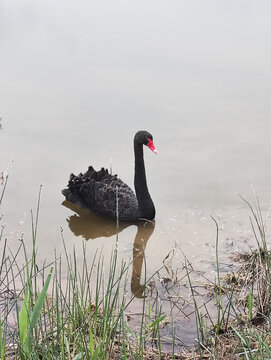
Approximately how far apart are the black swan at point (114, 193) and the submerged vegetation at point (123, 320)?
908 mm

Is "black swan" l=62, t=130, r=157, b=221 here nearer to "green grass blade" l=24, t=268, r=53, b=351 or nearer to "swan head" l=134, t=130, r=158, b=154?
"swan head" l=134, t=130, r=158, b=154

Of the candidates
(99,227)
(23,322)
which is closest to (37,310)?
(23,322)

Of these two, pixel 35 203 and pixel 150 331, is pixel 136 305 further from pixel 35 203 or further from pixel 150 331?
pixel 35 203

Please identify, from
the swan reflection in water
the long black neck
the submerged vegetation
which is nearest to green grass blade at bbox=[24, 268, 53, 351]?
the submerged vegetation

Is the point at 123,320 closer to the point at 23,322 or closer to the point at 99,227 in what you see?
the point at 23,322

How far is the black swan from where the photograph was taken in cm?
428

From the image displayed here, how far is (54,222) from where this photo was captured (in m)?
4.23

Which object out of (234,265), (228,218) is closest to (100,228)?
(228,218)

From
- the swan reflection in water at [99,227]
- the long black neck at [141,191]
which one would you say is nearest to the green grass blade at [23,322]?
the swan reflection in water at [99,227]

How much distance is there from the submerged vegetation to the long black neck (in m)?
0.82

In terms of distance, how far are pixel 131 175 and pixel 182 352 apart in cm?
280

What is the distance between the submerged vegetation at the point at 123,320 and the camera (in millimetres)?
1708

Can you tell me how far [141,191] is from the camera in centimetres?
431

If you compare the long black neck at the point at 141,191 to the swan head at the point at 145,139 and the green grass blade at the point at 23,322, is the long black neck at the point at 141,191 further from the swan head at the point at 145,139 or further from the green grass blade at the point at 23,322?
the green grass blade at the point at 23,322
